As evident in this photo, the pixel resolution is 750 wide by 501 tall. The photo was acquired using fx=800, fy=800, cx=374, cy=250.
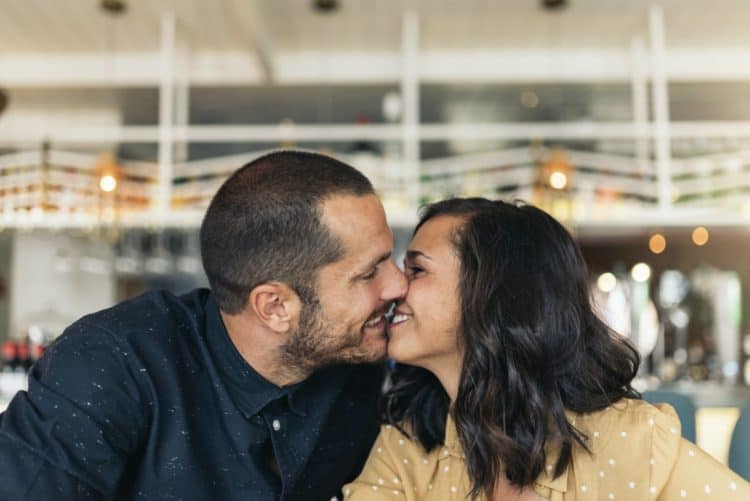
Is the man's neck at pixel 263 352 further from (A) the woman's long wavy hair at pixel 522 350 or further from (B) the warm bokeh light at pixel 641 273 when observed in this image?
(B) the warm bokeh light at pixel 641 273

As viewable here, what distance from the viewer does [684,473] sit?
1317 millimetres

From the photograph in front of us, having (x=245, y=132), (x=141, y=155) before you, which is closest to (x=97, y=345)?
(x=245, y=132)

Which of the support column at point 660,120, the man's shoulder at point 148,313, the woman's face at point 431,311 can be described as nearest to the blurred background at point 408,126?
the support column at point 660,120

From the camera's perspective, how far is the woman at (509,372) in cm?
141

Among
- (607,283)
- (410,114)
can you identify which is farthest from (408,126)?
(607,283)

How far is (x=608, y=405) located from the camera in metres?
1.46

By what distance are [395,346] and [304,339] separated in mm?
179

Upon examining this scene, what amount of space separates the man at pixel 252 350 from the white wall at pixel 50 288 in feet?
20.0

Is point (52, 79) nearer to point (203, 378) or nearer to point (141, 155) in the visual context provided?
point (141, 155)

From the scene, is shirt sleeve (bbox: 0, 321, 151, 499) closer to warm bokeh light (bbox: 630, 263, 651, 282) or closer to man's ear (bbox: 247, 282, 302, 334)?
man's ear (bbox: 247, 282, 302, 334)

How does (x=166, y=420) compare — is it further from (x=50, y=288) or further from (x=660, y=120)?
(x=50, y=288)

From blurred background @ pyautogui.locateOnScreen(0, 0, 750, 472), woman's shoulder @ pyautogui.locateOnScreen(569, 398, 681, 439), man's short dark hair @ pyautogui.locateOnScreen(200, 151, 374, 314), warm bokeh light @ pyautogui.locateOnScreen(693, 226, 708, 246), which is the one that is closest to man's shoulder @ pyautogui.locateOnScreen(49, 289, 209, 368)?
man's short dark hair @ pyautogui.locateOnScreen(200, 151, 374, 314)

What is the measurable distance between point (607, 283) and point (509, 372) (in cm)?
531

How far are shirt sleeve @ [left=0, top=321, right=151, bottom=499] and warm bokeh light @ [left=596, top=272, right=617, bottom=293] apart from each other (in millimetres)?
5430
